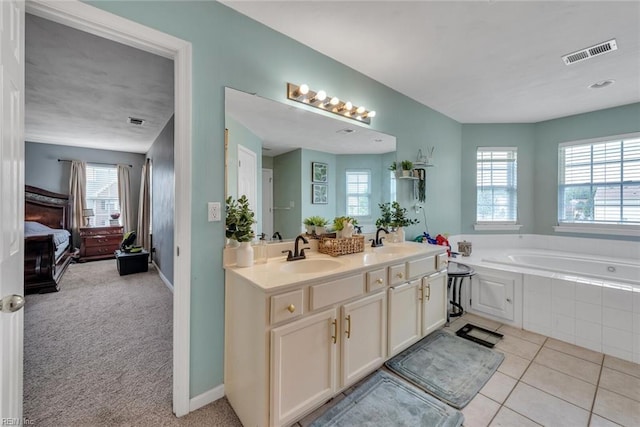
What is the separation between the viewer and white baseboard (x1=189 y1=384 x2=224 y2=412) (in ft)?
5.16

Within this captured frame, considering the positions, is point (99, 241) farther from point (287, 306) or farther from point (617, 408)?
point (617, 408)

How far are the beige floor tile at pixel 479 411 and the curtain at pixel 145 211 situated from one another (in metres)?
5.66

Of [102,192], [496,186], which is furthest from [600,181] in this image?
A: [102,192]

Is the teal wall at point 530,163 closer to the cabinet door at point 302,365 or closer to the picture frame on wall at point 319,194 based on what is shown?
the picture frame on wall at point 319,194

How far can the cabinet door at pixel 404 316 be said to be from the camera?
196 cm

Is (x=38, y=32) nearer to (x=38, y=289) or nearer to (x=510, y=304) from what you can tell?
(x=38, y=289)

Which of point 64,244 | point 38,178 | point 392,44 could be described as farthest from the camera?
point 38,178

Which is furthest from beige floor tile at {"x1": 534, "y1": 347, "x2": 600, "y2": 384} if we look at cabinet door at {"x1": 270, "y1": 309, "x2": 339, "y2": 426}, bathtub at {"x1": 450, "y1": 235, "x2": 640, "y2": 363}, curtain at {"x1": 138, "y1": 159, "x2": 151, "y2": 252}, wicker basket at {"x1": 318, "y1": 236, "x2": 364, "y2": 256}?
curtain at {"x1": 138, "y1": 159, "x2": 151, "y2": 252}

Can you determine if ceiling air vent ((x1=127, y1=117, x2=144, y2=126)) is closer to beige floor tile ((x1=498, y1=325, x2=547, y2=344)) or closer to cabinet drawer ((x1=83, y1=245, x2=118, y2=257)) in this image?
cabinet drawer ((x1=83, y1=245, x2=118, y2=257))

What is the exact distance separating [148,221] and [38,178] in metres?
2.26

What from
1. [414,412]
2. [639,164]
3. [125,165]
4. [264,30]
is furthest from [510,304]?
[125,165]

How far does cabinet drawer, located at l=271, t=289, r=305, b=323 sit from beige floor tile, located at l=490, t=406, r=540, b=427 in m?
1.31

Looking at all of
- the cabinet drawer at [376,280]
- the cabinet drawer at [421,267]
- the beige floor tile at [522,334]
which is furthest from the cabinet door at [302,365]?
the beige floor tile at [522,334]

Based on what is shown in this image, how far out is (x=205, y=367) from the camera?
5.34 ft
